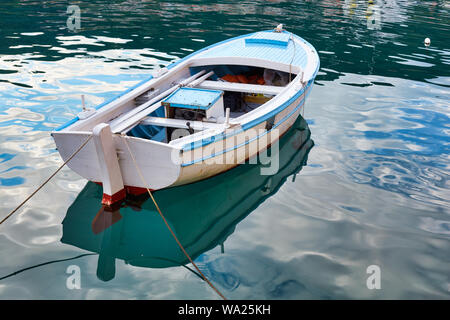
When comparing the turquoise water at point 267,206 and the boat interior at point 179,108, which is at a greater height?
the boat interior at point 179,108

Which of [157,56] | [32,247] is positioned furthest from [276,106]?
[157,56]

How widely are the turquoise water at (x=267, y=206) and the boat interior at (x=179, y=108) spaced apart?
1237 mm

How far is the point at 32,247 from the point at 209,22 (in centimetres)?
1775

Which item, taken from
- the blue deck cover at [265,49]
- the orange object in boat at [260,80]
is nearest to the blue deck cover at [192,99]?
the blue deck cover at [265,49]

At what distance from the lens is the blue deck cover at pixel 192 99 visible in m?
7.24

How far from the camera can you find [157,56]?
48.5 feet

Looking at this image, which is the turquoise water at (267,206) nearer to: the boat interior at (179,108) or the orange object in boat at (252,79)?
the boat interior at (179,108)

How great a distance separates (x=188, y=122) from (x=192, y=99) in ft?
3.04

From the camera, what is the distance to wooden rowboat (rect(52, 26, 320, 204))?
19.5 feet

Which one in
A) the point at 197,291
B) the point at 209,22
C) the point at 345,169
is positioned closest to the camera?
the point at 197,291

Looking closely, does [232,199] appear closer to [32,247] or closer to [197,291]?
[197,291]

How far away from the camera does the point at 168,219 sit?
6.49 m

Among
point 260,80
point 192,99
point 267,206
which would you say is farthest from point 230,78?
point 267,206

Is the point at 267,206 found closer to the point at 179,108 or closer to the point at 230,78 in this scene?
the point at 179,108
